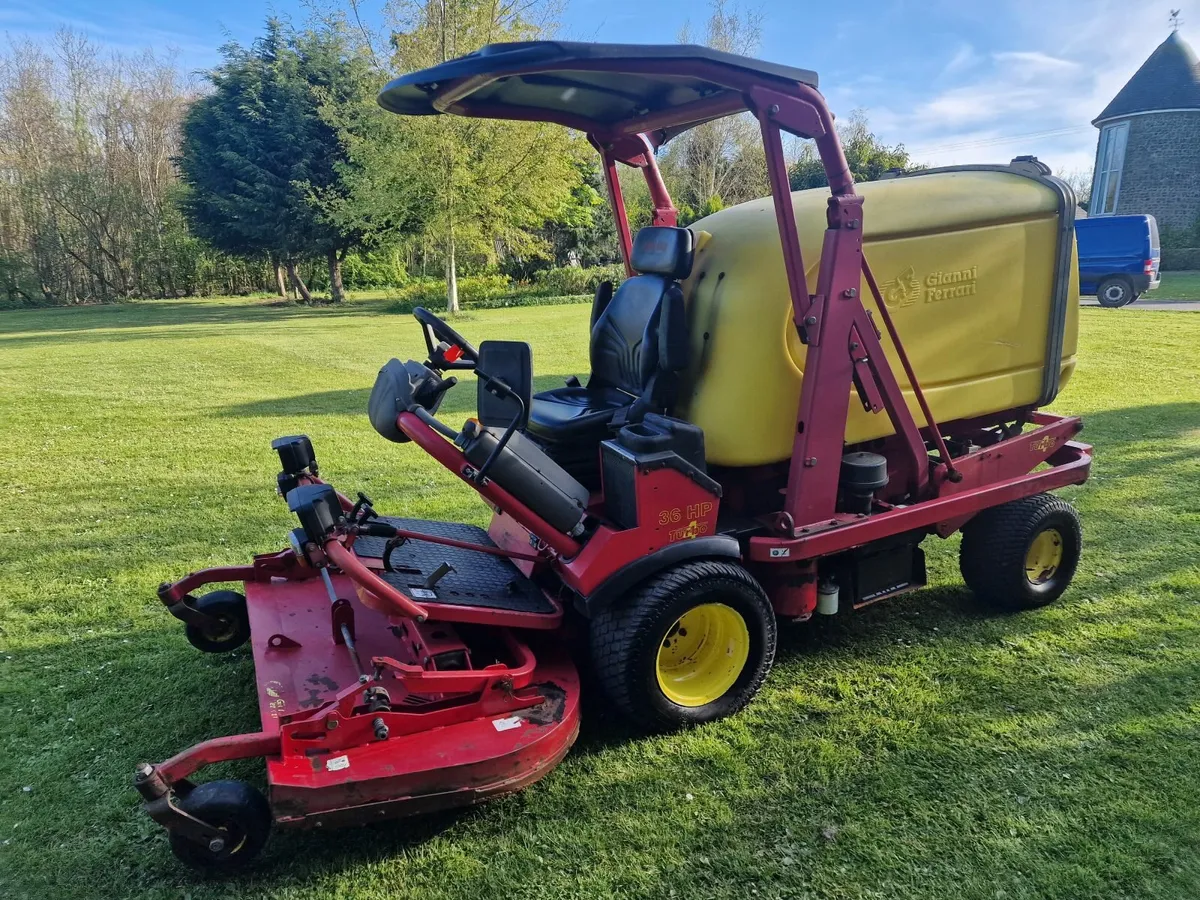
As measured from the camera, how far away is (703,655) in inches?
128

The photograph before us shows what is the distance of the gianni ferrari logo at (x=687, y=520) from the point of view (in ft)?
10.0

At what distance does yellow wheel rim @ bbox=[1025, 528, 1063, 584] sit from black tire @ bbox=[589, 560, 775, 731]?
172cm

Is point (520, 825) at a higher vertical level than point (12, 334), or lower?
lower

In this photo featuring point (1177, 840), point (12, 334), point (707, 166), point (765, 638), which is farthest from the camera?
point (707, 166)

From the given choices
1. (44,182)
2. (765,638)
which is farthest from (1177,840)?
(44,182)

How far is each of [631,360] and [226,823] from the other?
2.46 meters

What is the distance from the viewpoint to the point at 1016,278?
3.66m

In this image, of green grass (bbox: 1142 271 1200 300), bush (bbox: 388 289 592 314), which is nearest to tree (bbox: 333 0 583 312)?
bush (bbox: 388 289 592 314)

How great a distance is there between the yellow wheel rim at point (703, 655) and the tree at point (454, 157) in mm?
18323

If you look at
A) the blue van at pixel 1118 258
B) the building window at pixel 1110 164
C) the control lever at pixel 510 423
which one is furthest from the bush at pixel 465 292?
the building window at pixel 1110 164

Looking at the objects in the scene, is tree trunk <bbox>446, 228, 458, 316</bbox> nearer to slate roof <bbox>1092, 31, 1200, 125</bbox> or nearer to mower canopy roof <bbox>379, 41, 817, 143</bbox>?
mower canopy roof <bbox>379, 41, 817, 143</bbox>

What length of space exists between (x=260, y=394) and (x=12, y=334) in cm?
1256

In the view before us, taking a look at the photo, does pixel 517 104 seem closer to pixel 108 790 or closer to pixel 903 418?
pixel 903 418

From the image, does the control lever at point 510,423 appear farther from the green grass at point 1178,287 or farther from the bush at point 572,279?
the bush at point 572,279
